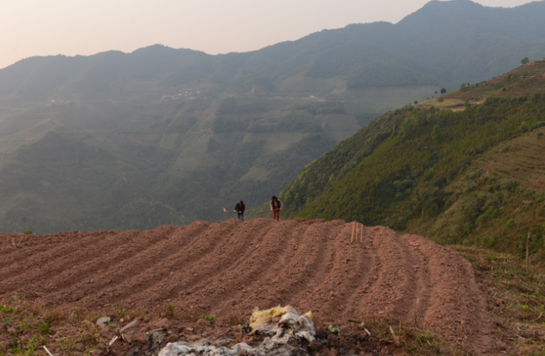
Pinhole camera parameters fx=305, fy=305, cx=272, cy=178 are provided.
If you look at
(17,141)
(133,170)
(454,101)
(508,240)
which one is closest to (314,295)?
(508,240)

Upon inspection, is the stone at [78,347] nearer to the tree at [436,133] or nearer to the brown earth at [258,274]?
the brown earth at [258,274]

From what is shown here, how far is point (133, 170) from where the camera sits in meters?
136

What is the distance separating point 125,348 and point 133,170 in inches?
5708

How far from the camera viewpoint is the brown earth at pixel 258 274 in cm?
560

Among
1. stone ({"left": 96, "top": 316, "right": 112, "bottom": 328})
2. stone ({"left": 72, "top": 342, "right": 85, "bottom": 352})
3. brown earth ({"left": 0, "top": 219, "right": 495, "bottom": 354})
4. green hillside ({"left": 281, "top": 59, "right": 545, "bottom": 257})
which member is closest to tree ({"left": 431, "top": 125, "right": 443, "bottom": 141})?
green hillside ({"left": 281, "top": 59, "right": 545, "bottom": 257})

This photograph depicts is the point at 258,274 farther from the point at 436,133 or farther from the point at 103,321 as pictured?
the point at 436,133

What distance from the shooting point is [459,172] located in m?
23.5

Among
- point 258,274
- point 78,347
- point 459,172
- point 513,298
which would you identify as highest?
point 78,347

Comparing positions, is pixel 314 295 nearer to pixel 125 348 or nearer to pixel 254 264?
pixel 254 264

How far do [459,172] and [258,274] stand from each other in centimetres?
2210

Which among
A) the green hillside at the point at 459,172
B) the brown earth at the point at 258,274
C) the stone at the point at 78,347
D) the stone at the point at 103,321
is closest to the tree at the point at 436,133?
the green hillside at the point at 459,172

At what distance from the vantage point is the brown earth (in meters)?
5.60

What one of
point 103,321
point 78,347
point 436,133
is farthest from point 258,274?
point 436,133

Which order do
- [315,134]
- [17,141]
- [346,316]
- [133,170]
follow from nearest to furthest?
[346,316] < [17,141] < [133,170] < [315,134]
